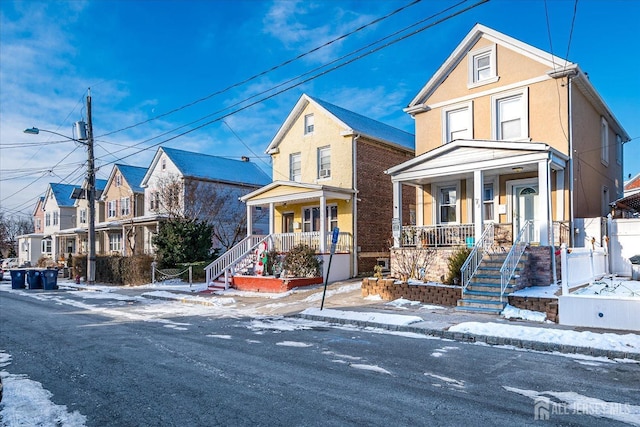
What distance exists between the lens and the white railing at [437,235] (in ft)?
55.7

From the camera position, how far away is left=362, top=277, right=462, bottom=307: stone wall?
45.4 ft

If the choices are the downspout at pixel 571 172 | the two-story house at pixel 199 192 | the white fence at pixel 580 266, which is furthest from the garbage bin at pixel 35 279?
the downspout at pixel 571 172

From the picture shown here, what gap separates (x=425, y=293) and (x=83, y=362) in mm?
9701

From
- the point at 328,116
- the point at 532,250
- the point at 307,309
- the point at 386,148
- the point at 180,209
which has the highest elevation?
the point at 328,116

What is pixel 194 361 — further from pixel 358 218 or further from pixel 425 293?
pixel 358 218

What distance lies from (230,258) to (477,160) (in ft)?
40.0

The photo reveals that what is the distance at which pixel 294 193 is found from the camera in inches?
837

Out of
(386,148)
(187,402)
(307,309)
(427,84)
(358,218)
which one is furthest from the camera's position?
(386,148)

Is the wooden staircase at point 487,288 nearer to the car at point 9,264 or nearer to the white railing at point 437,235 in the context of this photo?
the white railing at point 437,235

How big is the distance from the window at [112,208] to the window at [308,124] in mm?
24402

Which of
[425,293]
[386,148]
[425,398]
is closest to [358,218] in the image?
[386,148]

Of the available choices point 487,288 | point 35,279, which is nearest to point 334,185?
point 487,288

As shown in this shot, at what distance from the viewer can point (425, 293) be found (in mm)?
14461

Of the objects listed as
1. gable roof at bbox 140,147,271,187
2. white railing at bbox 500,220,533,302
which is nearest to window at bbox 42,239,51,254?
gable roof at bbox 140,147,271,187
